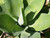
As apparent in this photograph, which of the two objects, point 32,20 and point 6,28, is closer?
point 6,28

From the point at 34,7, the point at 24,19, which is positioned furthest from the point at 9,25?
the point at 34,7

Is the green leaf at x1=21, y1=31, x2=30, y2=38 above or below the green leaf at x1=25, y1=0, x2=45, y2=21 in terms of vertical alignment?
below

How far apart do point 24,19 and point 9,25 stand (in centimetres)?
11

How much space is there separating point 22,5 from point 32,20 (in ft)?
0.47

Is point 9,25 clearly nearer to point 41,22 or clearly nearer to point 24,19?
point 24,19

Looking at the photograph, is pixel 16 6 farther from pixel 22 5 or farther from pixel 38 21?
pixel 38 21

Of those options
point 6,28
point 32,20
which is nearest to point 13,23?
point 6,28

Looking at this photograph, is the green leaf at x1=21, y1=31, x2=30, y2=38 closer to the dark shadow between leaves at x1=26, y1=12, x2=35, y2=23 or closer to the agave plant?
the agave plant

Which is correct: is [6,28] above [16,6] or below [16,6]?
below

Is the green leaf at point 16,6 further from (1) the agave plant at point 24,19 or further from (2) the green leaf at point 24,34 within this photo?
(2) the green leaf at point 24,34

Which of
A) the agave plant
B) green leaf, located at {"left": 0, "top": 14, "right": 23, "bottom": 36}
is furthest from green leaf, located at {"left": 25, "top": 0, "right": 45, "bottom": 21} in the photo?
green leaf, located at {"left": 0, "top": 14, "right": 23, "bottom": 36}

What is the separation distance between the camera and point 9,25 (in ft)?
2.72

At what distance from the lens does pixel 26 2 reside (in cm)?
93

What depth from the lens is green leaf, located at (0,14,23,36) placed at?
2.58 ft
